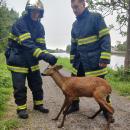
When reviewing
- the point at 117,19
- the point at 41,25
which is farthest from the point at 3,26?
the point at 41,25

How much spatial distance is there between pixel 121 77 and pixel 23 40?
27.2ft

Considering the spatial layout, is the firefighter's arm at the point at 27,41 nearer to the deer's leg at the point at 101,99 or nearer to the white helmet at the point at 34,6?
the white helmet at the point at 34,6

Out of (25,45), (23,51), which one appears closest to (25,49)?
(23,51)

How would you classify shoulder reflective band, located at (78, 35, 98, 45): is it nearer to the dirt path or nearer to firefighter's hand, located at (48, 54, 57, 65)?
firefighter's hand, located at (48, 54, 57, 65)

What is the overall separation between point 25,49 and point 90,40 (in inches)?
48.4

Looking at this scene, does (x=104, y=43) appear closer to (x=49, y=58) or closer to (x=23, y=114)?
(x=49, y=58)

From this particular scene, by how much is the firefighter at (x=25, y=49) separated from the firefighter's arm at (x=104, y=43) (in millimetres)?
876

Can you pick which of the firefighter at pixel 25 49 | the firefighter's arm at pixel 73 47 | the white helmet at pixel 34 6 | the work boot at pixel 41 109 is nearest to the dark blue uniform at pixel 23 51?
the firefighter at pixel 25 49

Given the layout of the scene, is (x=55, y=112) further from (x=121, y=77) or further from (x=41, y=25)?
(x=121, y=77)

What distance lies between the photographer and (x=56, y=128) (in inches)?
251

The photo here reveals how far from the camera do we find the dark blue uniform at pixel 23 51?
23.0 feet

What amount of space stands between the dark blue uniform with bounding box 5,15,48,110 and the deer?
1.87 ft

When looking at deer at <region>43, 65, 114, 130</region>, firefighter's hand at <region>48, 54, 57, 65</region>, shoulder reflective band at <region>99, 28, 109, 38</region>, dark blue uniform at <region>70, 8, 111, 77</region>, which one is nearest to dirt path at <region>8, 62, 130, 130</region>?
deer at <region>43, 65, 114, 130</region>

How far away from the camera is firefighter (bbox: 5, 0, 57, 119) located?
23.0 ft
